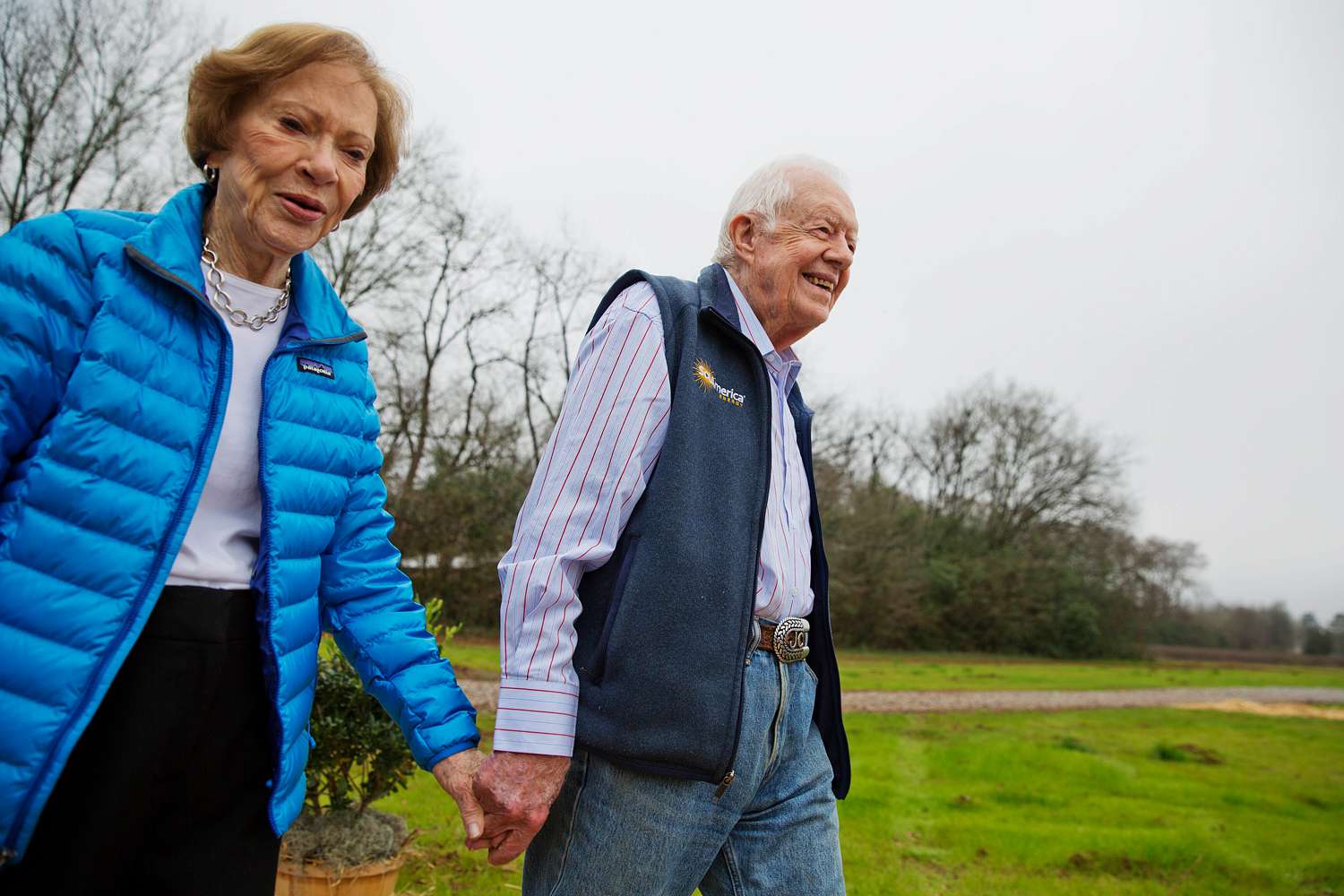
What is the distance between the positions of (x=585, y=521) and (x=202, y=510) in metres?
0.75

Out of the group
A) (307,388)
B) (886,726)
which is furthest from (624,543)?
(886,726)

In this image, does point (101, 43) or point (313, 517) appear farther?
point (101, 43)

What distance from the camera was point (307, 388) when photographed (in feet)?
6.24

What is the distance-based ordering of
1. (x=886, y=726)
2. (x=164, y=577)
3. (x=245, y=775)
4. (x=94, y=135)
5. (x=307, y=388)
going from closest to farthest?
(x=164, y=577)
(x=245, y=775)
(x=307, y=388)
(x=886, y=726)
(x=94, y=135)

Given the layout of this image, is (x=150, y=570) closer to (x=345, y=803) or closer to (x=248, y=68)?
(x=248, y=68)

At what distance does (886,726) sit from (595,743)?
10991mm

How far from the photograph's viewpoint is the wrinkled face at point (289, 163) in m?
1.88

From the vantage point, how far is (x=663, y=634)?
1.89 metres

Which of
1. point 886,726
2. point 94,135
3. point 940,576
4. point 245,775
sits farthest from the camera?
point 940,576

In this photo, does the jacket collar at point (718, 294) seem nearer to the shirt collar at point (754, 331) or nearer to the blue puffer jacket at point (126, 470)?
the shirt collar at point (754, 331)

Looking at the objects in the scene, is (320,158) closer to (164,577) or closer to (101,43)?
(164,577)

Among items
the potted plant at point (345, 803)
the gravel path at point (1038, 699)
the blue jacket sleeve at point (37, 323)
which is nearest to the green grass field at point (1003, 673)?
the gravel path at point (1038, 699)

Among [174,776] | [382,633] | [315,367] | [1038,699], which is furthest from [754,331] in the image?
[1038,699]

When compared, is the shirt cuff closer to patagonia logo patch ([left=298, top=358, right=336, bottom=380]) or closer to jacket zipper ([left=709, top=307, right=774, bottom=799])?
jacket zipper ([left=709, top=307, right=774, bottom=799])
